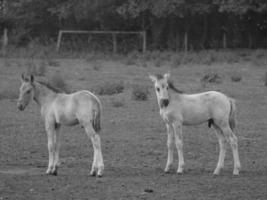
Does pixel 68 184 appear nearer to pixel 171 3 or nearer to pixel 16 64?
pixel 16 64

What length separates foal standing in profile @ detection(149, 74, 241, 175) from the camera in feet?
39.8

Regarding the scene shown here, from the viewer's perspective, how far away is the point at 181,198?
393 inches

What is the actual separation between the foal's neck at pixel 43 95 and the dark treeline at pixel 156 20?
31711mm

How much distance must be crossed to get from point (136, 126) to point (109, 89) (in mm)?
5793

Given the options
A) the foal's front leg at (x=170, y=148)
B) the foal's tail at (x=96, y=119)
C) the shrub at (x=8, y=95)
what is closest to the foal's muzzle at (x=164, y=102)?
the foal's front leg at (x=170, y=148)

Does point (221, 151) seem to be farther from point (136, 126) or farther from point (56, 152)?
point (136, 126)

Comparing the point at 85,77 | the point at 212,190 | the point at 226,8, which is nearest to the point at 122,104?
the point at 85,77

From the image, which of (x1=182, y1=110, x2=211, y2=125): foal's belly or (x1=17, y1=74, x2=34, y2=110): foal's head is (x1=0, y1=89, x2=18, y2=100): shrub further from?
(x1=182, y1=110, x2=211, y2=125): foal's belly

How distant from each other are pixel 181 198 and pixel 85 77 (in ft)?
57.7

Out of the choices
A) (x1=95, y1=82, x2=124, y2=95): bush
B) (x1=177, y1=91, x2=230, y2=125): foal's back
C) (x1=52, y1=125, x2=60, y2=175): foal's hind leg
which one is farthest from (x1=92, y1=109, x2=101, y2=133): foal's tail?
(x1=95, y1=82, x2=124, y2=95): bush

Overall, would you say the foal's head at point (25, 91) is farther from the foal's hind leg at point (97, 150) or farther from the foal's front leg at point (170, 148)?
the foal's front leg at point (170, 148)

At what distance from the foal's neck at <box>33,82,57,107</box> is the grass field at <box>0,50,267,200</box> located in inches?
46.3

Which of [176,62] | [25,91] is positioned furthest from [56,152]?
[176,62]

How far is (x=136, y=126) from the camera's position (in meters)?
17.5
